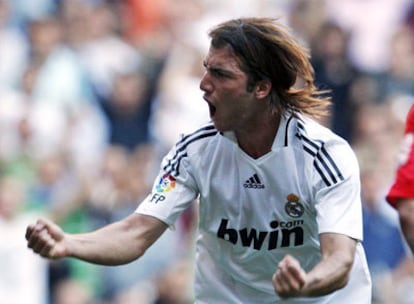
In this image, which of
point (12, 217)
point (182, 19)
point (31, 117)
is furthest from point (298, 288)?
point (182, 19)

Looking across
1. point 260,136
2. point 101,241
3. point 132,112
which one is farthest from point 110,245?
point 132,112

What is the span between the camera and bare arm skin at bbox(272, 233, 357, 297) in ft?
18.4

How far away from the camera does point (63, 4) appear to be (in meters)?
13.3

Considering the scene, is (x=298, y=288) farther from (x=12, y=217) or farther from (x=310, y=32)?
(x=310, y=32)

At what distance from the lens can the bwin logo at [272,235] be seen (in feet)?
22.3

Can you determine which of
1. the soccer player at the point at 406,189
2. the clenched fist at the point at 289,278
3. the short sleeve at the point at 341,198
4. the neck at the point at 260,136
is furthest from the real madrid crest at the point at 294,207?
the clenched fist at the point at 289,278

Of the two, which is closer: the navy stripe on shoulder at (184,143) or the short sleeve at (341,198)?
the short sleeve at (341,198)

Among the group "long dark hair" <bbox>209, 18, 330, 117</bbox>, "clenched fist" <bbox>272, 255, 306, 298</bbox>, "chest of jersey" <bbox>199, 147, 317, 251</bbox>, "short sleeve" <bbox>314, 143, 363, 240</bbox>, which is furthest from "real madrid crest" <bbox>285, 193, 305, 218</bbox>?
"clenched fist" <bbox>272, 255, 306, 298</bbox>

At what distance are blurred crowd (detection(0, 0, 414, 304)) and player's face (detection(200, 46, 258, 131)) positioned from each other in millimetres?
5192

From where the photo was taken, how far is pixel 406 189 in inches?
245

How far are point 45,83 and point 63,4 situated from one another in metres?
1.06

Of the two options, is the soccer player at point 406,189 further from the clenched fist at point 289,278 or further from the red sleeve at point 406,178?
the clenched fist at point 289,278

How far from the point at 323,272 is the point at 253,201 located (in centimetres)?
90

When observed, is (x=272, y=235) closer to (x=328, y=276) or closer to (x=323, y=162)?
(x=323, y=162)
